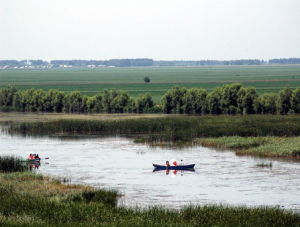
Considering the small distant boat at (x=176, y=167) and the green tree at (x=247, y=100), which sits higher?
the green tree at (x=247, y=100)

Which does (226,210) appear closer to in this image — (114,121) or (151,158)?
(151,158)

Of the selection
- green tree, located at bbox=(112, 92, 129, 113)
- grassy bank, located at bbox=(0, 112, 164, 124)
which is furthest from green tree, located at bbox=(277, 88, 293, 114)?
green tree, located at bbox=(112, 92, 129, 113)

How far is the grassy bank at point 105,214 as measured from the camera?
30.2m

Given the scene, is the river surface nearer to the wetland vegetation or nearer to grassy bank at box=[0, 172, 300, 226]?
the wetland vegetation

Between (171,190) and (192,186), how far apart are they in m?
1.98

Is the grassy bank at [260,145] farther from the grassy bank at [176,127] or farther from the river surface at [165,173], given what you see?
the grassy bank at [176,127]

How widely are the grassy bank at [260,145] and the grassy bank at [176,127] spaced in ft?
12.3

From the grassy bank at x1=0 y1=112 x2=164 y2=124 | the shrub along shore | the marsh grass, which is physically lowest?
the grassy bank at x1=0 y1=112 x2=164 y2=124

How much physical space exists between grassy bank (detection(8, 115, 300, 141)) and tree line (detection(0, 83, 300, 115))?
32.5ft

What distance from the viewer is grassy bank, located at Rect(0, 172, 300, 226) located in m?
30.2

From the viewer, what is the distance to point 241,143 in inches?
2387

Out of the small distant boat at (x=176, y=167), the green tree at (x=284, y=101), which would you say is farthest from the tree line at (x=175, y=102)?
the small distant boat at (x=176, y=167)

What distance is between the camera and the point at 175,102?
320 feet

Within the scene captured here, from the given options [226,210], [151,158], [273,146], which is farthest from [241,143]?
[226,210]
